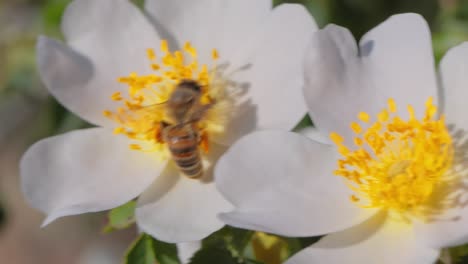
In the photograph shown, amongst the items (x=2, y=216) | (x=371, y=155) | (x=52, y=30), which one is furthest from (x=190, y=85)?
(x=2, y=216)

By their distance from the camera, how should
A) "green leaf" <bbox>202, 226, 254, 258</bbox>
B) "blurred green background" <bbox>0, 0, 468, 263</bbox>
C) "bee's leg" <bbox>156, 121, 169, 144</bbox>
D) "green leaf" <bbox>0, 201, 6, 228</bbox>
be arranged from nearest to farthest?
"green leaf" <bbox>202, 226, 254, 258</bbox>
"bee's leg" <bbox>156, 121, 169, 144</bbox>
"blurred green background" <bbox>0, 0, 468, 263</bbox>
"green leaf" <bbox>0, 201, 6, 228</bbox>

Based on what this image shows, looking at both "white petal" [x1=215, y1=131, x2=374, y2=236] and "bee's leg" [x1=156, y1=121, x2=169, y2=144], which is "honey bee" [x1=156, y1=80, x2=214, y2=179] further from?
"white petal" [x1=215, y1=131, x2=374, y2=236]

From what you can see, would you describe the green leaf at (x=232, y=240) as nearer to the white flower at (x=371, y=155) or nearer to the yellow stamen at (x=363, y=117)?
the white flower at (x=371, y=155)

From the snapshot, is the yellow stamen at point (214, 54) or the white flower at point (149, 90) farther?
the yellow stamen at point (214, 54)

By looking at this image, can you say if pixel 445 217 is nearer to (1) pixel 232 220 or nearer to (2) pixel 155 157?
(1) pixel 232 220

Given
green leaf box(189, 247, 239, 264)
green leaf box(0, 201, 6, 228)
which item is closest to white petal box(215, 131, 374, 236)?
green leaf box(189, 247, 239, 264)

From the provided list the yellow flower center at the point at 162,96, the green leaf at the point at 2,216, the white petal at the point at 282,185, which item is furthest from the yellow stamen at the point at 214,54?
the green leaf at the point at 2,216
